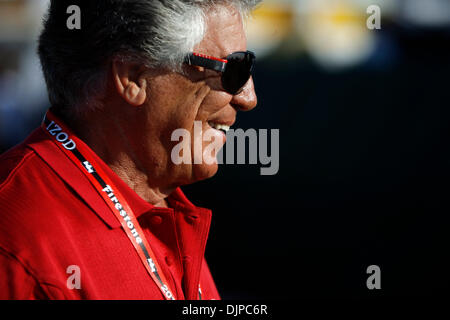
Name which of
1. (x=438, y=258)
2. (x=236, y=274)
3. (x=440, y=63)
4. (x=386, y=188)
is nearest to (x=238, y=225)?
(x=236, y=274)

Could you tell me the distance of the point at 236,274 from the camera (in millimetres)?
6000

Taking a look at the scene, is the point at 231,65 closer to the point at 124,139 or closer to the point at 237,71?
the point at 237,71

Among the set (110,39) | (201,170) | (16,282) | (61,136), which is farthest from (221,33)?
(16,282)

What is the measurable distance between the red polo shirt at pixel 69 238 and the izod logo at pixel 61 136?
32mm

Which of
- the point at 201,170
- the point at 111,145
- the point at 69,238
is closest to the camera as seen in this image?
the point at 69,238

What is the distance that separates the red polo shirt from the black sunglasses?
1.72ft

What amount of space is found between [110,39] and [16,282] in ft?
2.90

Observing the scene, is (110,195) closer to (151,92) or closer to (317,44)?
(151,92)

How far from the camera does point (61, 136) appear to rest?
189 centimetres

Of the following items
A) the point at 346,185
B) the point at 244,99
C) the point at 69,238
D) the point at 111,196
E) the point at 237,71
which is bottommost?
the point at 346,185

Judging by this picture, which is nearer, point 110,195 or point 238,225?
point 110,195

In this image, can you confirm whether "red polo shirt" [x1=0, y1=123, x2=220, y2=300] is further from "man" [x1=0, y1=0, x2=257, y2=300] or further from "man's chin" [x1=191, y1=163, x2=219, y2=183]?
"man's chin" [x1=191, y1=163, x2=219, y2=183]

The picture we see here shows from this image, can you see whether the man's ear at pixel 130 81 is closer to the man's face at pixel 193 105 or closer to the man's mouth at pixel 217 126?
the man's face at pixel 193 105
